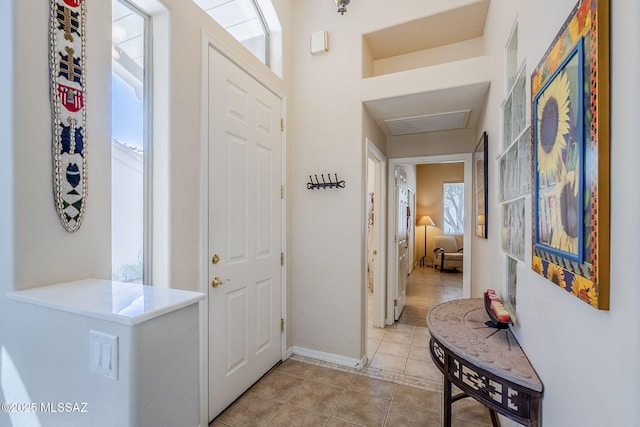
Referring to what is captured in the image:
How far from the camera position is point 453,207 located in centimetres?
781

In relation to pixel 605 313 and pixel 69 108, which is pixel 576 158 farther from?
pixel 69 108

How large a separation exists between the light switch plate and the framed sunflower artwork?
1.17m

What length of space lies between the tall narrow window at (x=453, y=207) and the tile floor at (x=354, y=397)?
5554 mm

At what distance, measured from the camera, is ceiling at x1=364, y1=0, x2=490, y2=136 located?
7.65 feet

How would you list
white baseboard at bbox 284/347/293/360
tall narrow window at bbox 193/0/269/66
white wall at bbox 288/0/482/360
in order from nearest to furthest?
1. tall narrow window at bbox 193/0/269/66
2. white wall at bbox 288/0/482/360
3. white baseboard at bbox 284/347/293/360

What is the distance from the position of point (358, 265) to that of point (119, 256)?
1.75 m

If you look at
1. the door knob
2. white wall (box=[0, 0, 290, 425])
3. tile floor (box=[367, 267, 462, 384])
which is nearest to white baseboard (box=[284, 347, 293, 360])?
tile floor (box=[367, 267, 462, 384])

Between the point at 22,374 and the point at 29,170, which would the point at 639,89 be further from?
the point at 22,374

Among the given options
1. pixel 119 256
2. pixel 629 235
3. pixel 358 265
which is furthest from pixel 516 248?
pixel 119 256

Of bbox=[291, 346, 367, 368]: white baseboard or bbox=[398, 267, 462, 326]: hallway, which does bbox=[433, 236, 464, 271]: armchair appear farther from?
bbox=[291, 346, 367, 368]: white baseboard

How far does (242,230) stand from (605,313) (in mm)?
1960

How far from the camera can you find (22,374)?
0.98 metres

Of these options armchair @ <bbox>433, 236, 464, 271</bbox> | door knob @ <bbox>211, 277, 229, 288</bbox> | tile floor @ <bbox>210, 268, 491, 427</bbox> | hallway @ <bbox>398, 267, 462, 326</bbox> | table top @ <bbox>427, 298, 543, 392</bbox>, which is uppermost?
door knob @ <bbox>211, 277, 229, 288</bbox>

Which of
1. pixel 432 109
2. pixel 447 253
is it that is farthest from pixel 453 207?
pixel 432 109
